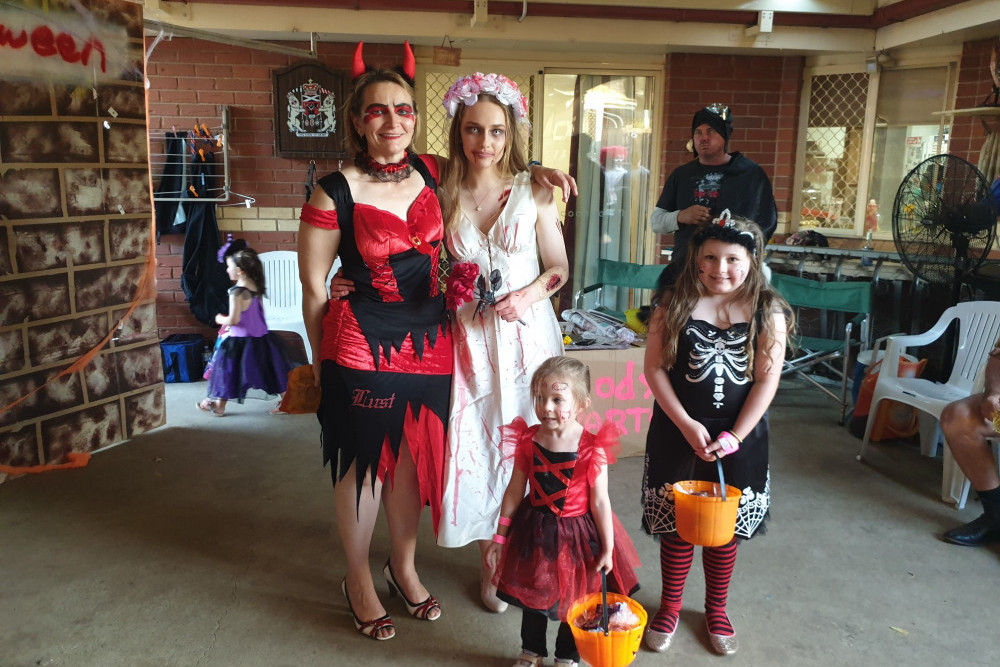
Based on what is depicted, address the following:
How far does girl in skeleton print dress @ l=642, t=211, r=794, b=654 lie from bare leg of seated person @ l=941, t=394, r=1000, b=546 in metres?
1.39

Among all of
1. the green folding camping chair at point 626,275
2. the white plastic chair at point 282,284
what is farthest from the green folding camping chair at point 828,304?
the white plastic chair at point 282,284

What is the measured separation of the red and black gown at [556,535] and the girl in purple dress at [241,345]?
125 inches

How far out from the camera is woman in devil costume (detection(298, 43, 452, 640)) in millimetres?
2199

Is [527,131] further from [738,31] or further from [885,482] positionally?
[738,31]

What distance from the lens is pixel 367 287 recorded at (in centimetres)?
226

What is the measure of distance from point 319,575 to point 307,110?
13.7 ft

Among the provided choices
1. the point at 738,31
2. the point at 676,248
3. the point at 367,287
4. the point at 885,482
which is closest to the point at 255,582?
the point at 367,287

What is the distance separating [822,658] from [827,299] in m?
2.83

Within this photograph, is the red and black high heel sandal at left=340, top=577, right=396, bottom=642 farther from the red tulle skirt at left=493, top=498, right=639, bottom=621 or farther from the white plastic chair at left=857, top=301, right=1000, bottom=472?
the white plastic chair at left=857, top=301, right=1000, bottom=472

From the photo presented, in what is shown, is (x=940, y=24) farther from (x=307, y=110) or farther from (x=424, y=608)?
(x=424, y=608)

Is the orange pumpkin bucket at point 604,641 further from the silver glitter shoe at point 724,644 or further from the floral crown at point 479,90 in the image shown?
the floral crown at point 479,90

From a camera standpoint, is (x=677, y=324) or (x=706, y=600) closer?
(x=677, y=324)

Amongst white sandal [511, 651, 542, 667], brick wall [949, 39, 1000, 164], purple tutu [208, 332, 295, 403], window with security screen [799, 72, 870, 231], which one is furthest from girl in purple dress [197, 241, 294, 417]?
brick wall [949, 39, 1000, 164]

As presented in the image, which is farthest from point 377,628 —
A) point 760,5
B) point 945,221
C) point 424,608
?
point 760,5
